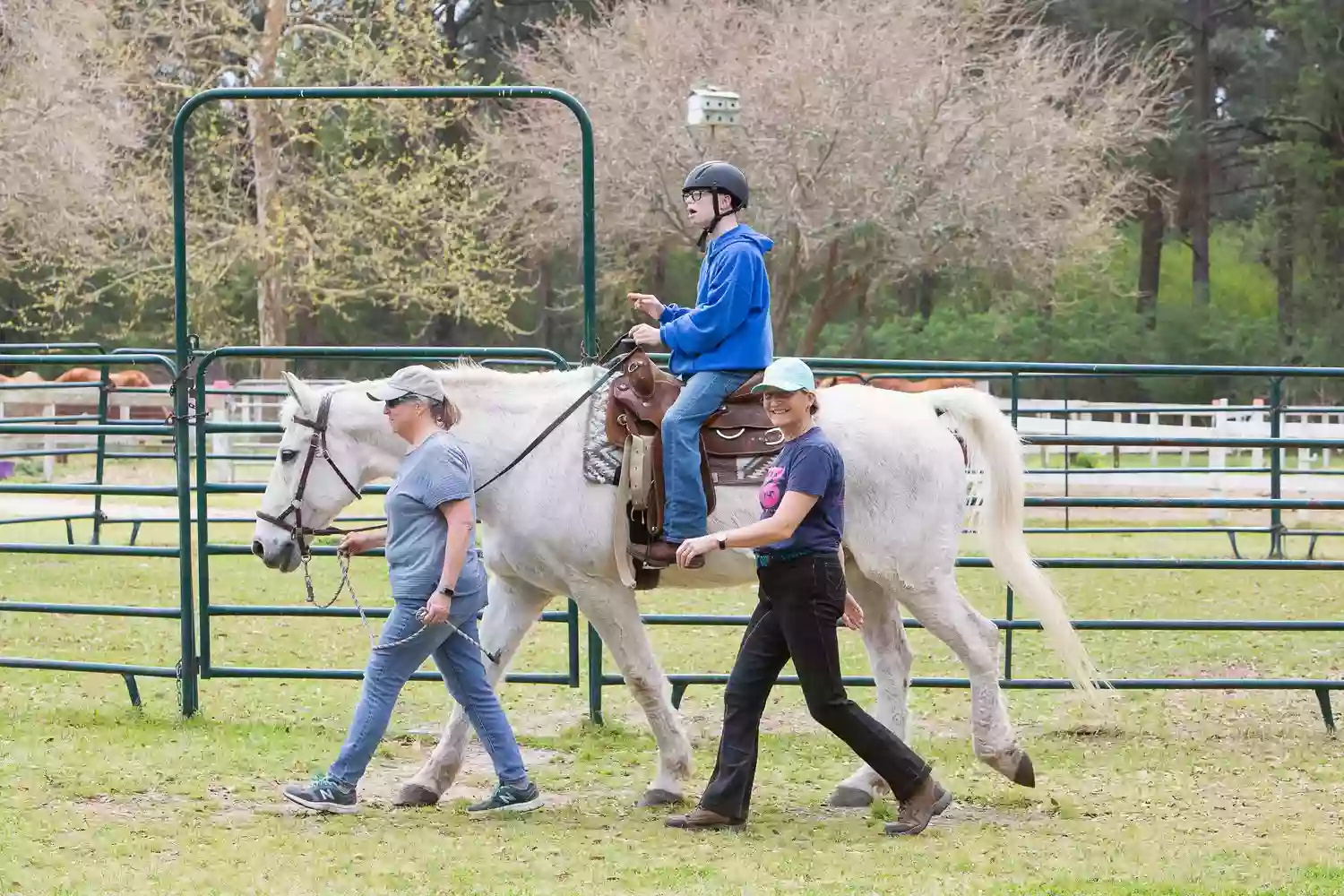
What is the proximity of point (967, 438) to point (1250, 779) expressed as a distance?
179cm

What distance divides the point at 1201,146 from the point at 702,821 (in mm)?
30269

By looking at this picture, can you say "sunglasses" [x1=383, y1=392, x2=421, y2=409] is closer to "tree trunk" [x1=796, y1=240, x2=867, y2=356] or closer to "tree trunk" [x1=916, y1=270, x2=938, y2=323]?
"tree trunk" [x1=796, y1=240, x2=867, y2=356]

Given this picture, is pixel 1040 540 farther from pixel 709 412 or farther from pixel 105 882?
pixel 105 882

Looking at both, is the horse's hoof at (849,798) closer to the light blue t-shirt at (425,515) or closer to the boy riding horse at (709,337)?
the boy riding horse at (709,337)

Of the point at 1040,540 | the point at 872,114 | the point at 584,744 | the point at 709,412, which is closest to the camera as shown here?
the point at 709,412

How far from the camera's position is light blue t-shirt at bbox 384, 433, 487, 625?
5551mm

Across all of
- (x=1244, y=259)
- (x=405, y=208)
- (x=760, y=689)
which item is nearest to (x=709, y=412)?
(x=760, y=689)

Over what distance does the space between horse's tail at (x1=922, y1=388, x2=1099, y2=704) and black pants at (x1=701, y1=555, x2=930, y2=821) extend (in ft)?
3.34

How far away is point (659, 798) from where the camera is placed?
603 cm

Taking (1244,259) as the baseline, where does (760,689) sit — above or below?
below

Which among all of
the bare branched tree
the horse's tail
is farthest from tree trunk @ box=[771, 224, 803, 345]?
the horse's tail

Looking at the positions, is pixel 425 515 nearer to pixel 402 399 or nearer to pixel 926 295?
pixel 402 399

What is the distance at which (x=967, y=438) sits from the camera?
6414 millimetres

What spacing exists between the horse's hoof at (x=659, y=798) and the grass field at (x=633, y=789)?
12 centimetres
